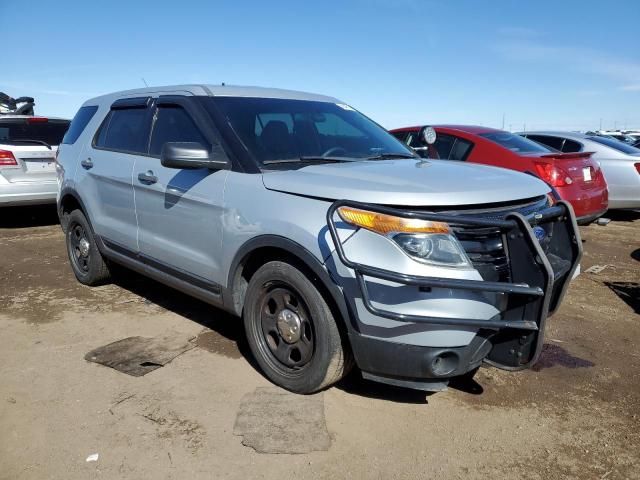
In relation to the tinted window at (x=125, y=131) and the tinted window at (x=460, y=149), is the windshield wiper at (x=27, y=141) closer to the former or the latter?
the tinted window at (x=125, y=131)

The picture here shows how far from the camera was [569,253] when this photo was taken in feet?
10.2

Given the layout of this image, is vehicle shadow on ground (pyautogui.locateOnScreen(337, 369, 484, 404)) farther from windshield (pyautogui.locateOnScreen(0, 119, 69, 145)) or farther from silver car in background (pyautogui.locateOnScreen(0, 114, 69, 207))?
windshield (pyautogui.locateOnScreen(0, 119, 69, 145))

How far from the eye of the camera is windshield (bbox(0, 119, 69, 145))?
7.82 m

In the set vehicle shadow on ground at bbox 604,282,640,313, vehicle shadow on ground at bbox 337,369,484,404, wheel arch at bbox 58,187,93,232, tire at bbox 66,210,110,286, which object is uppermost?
wheel arch at bbox 58,187,93,232

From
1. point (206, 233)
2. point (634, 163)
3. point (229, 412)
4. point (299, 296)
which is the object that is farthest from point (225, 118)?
point (634, 163)

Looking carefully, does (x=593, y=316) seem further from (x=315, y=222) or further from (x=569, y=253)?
(x=315, y=222)

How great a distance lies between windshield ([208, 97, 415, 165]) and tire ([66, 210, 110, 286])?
221cm

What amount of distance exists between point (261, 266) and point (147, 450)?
120cm

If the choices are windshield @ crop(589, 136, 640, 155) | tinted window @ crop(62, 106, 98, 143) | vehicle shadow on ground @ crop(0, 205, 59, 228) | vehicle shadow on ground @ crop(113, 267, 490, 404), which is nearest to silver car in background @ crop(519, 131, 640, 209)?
windshield @ crop(589, 136, 640, 155)

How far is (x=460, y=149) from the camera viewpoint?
725 cm

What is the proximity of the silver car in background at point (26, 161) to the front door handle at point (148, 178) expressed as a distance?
175 inches

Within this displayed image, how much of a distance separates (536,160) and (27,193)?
22.7ft

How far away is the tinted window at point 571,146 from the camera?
29.6 feet

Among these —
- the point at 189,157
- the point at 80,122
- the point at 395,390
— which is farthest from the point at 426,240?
the point at 80,122
